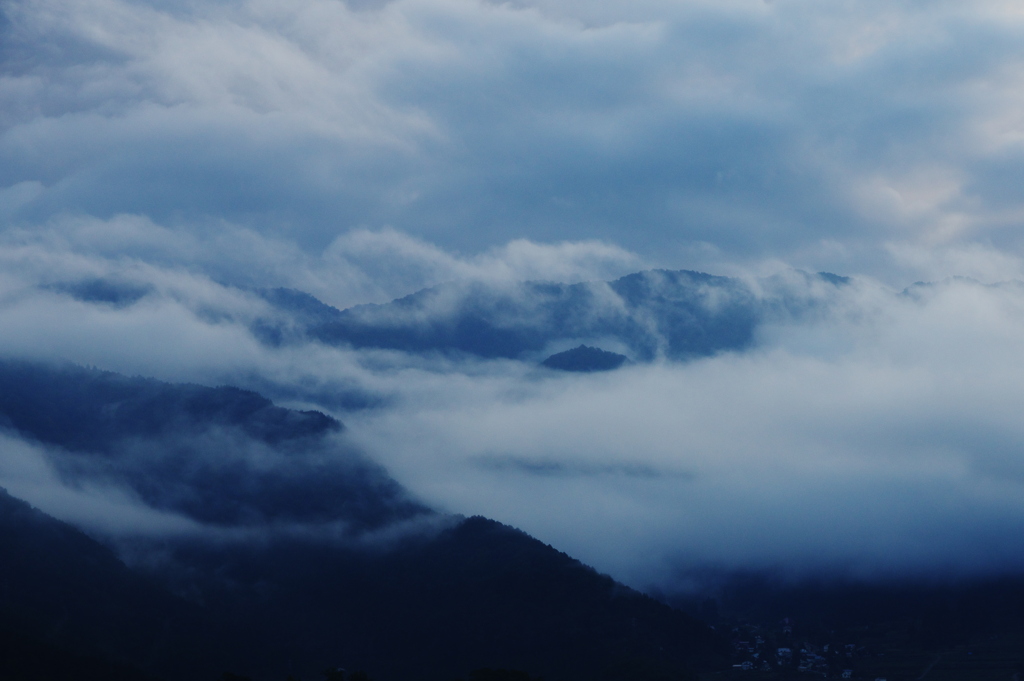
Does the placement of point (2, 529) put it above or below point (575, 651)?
above

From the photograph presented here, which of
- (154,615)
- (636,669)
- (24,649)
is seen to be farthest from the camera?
(154,615)

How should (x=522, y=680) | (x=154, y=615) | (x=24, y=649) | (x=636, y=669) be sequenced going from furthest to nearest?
(x=154, y=615) < (x=636, y=669) < (x=24, y=649) < (x=522, y=680)

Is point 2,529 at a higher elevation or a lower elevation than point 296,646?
higher

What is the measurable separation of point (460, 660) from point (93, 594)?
231ft

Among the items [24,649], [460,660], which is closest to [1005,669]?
[460,660]

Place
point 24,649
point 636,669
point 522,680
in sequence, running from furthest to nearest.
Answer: point 636,669, point 24,649, point 522,680

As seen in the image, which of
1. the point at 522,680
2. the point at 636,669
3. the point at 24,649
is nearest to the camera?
the point at 522,680

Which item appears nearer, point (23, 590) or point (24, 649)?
point (24, 649)

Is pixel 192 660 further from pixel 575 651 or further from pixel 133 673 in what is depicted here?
pixel 575 651

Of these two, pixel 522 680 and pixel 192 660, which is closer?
pixel 522 680

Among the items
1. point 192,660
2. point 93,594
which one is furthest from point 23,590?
point 192,660

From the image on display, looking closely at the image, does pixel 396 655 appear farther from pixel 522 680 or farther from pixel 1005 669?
pixel 1005 669

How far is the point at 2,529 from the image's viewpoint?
193 metres

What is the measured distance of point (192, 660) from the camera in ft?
604
